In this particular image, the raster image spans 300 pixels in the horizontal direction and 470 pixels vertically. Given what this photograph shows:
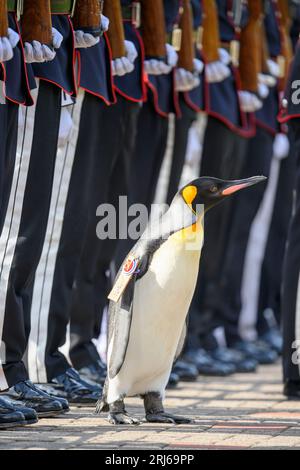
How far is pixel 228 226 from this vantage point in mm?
6027

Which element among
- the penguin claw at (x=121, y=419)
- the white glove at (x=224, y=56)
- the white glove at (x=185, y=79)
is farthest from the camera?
the white glove at (x=224, y=56)

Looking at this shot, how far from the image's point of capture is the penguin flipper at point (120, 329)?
11.8ft

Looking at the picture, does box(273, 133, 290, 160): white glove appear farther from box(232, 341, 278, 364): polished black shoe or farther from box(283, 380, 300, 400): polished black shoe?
box(283, 380, 300, 400): polished black shoe

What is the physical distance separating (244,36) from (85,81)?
185 cm

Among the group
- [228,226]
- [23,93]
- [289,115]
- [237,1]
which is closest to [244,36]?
[237,1]

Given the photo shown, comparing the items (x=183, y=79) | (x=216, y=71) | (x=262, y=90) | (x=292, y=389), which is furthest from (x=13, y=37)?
(x=262, y=90)

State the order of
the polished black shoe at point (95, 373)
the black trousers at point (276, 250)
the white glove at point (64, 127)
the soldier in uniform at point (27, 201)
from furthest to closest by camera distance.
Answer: the black trousers at point (276, 250), the polished black shoe at point (95, 373), the white glove at point (64, 127), the soldier in uniform at point (27, 201)

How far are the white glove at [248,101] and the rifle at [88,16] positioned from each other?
1.81 meters

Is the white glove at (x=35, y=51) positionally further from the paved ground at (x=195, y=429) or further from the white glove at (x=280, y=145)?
the white glove at (x=280, y=145)

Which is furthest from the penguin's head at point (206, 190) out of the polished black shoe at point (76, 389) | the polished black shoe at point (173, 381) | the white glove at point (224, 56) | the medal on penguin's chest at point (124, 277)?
the white glove at point (224, 56)

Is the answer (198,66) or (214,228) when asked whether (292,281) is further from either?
(214,228)

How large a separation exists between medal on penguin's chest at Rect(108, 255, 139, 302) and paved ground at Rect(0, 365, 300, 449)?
1.26ft

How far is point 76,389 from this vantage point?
4.25 metres
